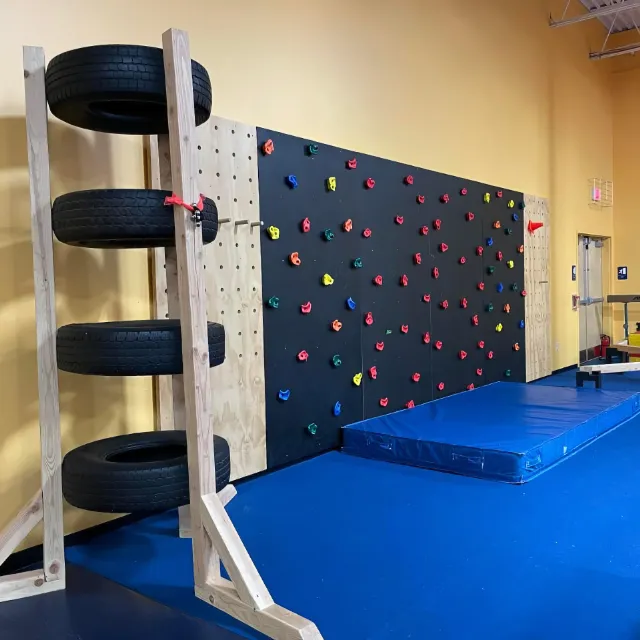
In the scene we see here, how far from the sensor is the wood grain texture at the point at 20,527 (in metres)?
2.47

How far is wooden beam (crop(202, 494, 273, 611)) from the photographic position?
6.97ft

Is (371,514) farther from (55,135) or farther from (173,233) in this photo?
(55,135)

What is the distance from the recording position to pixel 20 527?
2.50 meters

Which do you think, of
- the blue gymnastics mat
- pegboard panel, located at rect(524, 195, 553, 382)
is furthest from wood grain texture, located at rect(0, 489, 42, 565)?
pegboard panel, located at rect(524, 195, 553, 382)

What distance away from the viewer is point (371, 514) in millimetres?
3213

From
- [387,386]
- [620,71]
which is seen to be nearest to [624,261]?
[620,71]

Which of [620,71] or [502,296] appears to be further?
[620,71]

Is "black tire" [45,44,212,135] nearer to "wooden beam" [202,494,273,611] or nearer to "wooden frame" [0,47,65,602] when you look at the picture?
"wooden frame" [0,47,65,602]

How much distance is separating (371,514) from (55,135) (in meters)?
2.37

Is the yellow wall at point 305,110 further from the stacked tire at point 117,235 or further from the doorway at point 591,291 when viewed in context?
the doorway at point 591,291

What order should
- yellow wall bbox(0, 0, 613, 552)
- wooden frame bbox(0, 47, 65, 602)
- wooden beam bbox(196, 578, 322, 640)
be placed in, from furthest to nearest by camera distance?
yellow wall bbox(0, 0, 613, 552)
wooden frame bbox(0, 47, 65, 602)
wooden beam bbox(196, 578, 322, 640)

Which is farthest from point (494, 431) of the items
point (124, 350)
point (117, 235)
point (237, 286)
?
point (117, 235)

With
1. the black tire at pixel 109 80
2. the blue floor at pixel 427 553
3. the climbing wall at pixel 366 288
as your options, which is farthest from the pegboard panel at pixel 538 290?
the black tire at pixel 109 80

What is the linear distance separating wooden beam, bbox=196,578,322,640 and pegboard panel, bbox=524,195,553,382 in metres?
5.53
